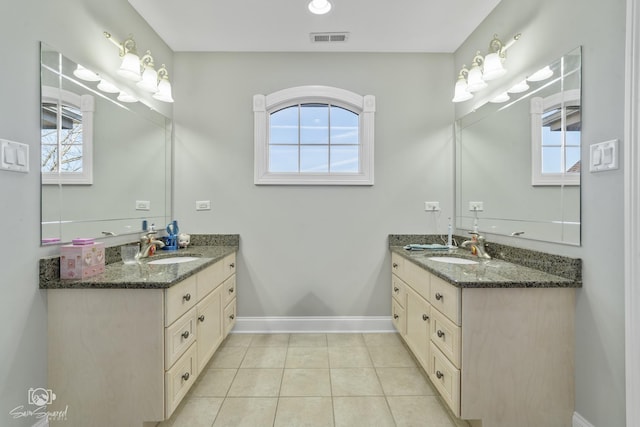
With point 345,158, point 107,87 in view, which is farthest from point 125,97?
point 345,158

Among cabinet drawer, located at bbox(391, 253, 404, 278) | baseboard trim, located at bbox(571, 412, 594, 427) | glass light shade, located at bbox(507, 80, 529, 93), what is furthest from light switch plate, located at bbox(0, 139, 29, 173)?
baseboard trim, located at bbox(571, 412, 594, 427)

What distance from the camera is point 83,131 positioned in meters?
1.74

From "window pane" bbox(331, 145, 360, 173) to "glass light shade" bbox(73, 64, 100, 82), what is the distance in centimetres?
180

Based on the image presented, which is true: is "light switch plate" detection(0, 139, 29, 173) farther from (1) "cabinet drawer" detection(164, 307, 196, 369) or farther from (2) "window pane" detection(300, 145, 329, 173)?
(2) "window pane" detection(300, 145, 329, 173)

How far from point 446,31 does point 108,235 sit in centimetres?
294

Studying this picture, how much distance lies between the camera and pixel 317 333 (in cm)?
277

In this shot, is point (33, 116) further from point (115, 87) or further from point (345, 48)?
point (345, 48)

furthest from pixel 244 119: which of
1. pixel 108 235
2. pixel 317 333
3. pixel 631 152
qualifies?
pixel 631 152

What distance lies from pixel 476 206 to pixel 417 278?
0.86m

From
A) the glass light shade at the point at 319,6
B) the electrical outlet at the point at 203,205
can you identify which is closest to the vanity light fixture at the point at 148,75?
the electrical outlet at the point at 203,205

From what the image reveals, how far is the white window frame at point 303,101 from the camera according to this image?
276 cm

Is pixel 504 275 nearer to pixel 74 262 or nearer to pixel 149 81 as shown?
pixel 74 262

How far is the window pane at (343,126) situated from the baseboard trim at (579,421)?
2327 millimetres

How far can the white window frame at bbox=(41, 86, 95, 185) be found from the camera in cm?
153
